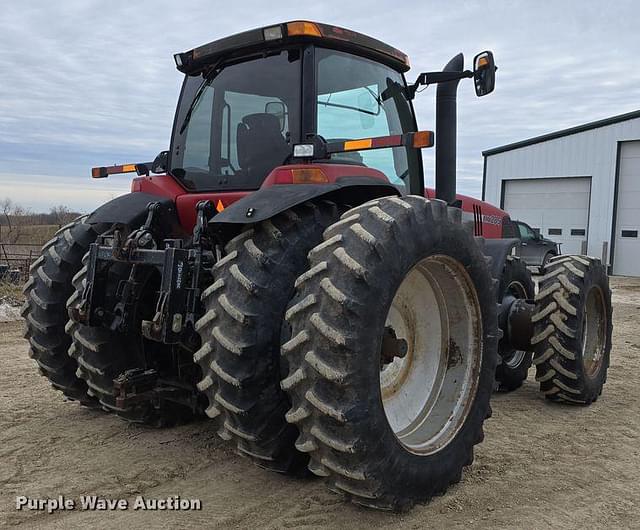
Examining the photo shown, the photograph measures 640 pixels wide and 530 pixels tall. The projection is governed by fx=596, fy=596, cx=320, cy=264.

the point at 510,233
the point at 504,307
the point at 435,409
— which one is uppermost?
the point at 510,233

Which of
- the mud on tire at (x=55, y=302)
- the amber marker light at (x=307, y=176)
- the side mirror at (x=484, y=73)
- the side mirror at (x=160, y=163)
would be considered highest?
the side mirror at (x=484, y=73)

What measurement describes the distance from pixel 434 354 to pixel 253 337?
1320 mm

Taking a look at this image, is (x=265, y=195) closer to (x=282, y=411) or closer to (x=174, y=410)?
(x=282, y=411)

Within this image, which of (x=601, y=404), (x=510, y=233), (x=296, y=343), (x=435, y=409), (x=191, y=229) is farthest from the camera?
(x=510, y=233)

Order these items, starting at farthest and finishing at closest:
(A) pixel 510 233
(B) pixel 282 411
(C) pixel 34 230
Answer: (C) pixel 34 230 < (A) pixel 510 233 < (B) pixel 282 411

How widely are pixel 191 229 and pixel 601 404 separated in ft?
12.3

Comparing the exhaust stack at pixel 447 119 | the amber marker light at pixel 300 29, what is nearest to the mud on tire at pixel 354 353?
the amber marker light at pixel 300 29

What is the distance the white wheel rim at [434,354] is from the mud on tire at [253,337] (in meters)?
0.73

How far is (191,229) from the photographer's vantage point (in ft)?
12.6

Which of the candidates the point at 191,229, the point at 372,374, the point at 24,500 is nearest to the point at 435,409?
the point at 372,374

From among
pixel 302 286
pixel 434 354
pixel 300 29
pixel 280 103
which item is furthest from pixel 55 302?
pixel 434 354

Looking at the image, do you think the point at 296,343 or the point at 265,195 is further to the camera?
the point at 265,195

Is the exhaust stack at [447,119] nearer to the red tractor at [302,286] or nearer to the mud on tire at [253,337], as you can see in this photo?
the red tractor at [302,286]

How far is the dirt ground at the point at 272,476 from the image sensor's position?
2.92 meters
